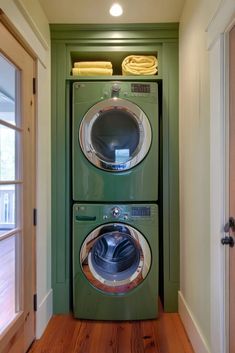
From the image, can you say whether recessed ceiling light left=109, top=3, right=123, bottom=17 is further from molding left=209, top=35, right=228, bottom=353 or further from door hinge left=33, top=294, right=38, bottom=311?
door hinge left=33, top=294, right=38, bottom=311

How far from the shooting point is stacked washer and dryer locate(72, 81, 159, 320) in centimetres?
217

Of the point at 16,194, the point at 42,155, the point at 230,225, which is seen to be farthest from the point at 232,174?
the point at 42,155

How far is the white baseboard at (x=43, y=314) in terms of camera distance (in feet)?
6.42

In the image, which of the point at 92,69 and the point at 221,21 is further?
the point at 92,69

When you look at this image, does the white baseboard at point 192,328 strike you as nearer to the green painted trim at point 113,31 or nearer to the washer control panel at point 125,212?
the washer control panel at point 125,212

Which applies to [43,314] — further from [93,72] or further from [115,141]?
[93,72]

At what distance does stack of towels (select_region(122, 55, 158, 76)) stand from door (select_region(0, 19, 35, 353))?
2.60 ft

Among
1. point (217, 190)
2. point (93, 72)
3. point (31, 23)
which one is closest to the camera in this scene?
point (217, 190)

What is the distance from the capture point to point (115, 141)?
220 centimetres

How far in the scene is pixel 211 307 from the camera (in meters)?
1.50

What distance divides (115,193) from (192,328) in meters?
1.09

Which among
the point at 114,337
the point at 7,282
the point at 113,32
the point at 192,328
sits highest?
the point at 113,32

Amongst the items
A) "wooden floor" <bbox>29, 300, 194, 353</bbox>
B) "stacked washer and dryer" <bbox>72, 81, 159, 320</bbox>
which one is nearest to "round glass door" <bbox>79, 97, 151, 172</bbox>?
"stacked washer and dryer" <bbox>72, 81, 159, 320</bbox>

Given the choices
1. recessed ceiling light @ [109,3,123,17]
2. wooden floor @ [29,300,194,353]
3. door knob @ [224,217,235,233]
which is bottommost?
wooden floor @ [29,300,194,353]
